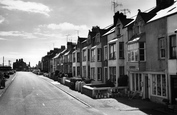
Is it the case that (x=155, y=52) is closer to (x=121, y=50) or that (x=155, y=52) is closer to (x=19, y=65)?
(x=121, y=50)

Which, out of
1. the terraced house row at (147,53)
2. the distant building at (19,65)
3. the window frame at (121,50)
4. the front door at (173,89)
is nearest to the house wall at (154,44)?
the terraced house row at (147,53)

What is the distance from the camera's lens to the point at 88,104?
19.9 metres

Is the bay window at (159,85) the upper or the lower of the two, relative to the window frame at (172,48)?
lower

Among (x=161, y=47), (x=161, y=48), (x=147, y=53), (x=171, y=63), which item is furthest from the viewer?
(x=147, y=53)

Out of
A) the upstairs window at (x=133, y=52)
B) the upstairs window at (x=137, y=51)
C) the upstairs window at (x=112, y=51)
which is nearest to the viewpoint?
the upstairs window at (x=137, y=51)

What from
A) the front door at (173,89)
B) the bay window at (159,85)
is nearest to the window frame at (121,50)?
the bay window at (159,85)

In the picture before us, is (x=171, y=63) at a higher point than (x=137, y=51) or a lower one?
lower

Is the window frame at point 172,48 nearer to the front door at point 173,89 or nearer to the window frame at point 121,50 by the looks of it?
the front door at point 173,89

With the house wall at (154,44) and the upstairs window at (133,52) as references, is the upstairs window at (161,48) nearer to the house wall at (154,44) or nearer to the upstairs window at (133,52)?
the house wall at (154,44)

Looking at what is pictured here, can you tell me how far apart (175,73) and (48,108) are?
1119 cm

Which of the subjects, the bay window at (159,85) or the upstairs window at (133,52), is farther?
the upstairs window at (133,52)

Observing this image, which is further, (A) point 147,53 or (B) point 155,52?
(A) point 147,53

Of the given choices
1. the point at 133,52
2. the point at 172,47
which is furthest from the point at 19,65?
the point at 172,47

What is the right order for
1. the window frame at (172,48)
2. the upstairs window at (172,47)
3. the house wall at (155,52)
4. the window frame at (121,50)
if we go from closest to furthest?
the window frame at (172,48), the upstairs window at (172,47), the house wall at (155,52), the window frame at (121,50)
